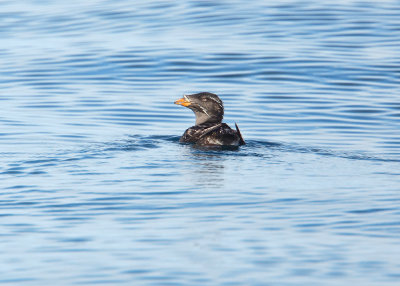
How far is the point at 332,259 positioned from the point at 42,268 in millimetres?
2583

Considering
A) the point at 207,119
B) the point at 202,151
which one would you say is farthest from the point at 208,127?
the point at 202,151

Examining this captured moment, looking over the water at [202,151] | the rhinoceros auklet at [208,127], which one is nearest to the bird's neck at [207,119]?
the rhinoceros auklet at [208,127]

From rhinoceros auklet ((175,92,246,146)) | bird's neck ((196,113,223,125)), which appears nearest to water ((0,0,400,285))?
rhinoceros auklet ((175,92,246,146))

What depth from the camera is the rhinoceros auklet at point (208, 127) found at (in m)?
13.1

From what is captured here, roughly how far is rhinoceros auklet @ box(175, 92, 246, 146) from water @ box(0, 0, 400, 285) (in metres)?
0.25

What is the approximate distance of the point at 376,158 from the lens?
12.6m

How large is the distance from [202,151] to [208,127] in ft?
3.33

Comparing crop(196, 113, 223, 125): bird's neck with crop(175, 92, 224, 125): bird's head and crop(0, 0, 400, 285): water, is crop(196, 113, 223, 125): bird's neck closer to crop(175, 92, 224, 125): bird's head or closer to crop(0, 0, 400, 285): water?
crop(175, 92, 224, 125): bird's head

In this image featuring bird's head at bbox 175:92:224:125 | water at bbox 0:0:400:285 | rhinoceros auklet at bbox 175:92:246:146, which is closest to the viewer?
water at bbox 0:0:400:285

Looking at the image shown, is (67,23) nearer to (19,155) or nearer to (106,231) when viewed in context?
(19,155)

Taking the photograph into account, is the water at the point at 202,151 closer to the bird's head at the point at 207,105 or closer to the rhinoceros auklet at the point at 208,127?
the rhinoceros auklet at the point at 208,127

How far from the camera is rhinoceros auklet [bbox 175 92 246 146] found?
42.8 feet

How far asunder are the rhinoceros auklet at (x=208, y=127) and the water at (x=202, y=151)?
25cm

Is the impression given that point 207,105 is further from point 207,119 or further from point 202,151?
point 202,151
